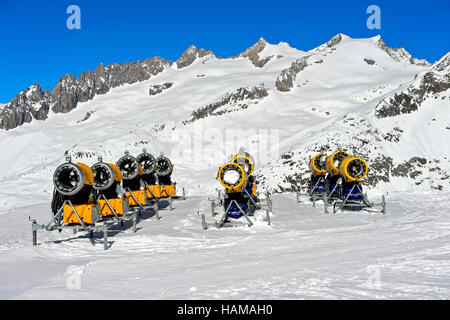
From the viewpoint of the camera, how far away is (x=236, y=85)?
3378 inches

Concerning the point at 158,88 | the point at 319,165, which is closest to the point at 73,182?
the point at 319,165

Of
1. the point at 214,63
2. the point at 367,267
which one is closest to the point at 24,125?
the point at 214,63

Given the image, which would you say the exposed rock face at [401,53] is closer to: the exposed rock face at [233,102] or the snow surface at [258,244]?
the exposed rock face at [233,102]

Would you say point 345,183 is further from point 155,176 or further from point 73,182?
point 73,182

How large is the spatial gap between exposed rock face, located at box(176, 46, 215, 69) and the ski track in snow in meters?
131

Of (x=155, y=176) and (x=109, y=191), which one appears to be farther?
(x=155, y=176)

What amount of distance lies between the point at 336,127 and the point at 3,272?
37.9m

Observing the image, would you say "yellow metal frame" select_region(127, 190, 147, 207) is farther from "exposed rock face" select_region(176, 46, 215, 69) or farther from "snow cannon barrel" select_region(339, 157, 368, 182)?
"exposed rock face" select_region(176, 46, 215, 69)

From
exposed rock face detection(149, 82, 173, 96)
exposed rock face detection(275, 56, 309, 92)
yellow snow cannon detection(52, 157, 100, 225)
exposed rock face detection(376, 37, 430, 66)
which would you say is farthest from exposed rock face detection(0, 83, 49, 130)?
exposed rock face detection(376, 37, 430, 66)

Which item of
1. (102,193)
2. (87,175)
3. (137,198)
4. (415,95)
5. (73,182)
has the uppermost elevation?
(415,95)

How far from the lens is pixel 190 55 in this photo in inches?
5738

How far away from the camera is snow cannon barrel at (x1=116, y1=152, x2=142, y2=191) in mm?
20416

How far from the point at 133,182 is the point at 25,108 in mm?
118004

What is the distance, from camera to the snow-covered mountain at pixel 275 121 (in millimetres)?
35000
